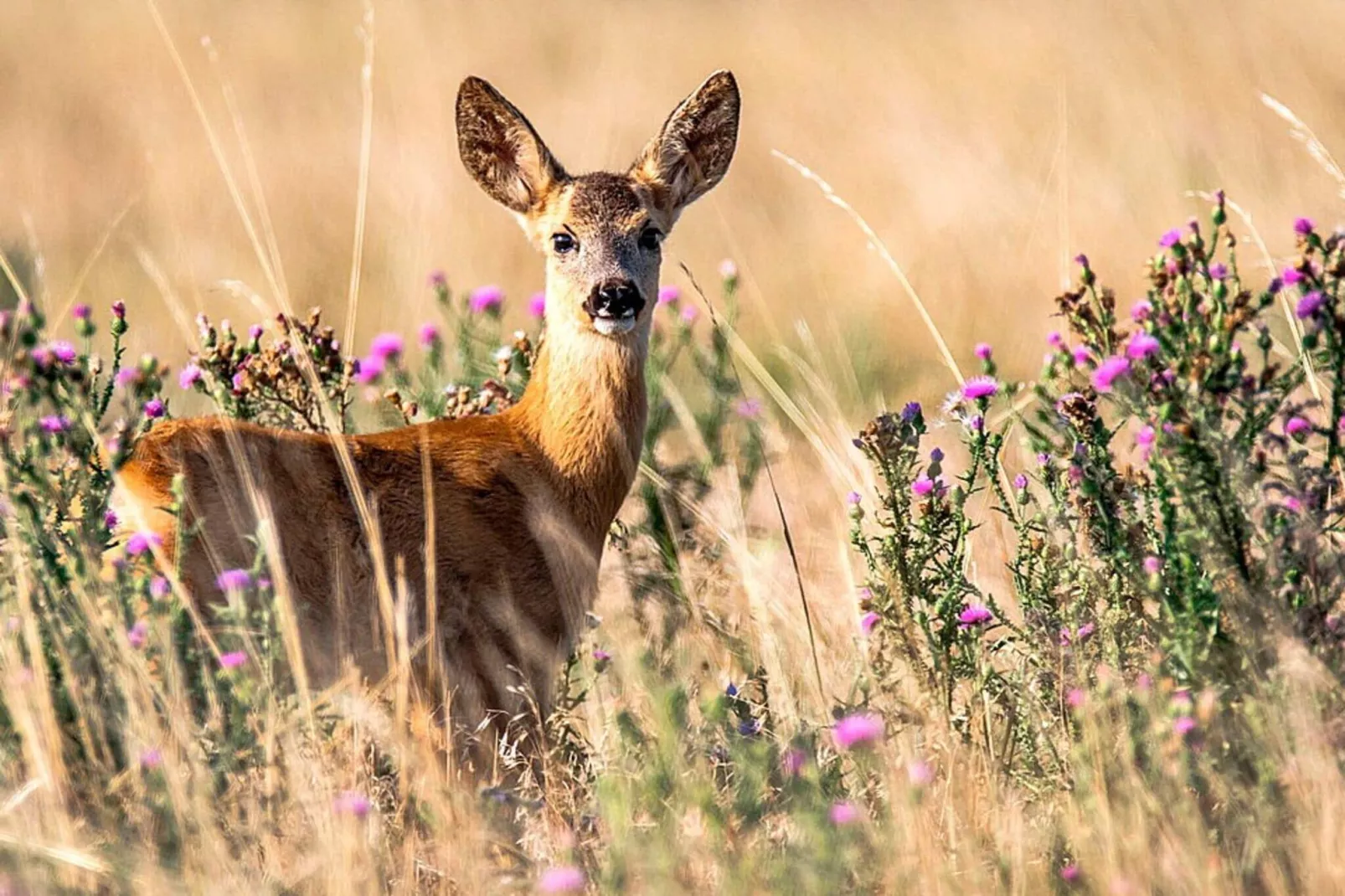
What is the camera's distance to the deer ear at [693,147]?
19.6 ft

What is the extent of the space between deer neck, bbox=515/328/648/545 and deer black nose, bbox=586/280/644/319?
12 cm

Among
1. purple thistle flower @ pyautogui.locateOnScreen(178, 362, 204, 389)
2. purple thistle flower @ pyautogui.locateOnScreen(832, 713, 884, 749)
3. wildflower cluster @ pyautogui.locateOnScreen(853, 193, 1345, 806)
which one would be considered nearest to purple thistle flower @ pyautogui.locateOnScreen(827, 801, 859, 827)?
purple thistle flower @ pyautogui.locateOnScreen(832, 713, 884, 749)

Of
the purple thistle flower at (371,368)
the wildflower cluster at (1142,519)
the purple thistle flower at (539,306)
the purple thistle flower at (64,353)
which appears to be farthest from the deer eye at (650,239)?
the purple thistle flower at (64,353)

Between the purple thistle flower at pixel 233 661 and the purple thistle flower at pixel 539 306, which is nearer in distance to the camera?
the purple thistle flower at pixel 233 661

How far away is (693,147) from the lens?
609 cm

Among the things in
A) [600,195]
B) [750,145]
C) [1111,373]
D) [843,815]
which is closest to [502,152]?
[600,195]

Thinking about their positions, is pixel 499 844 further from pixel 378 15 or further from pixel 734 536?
pixel 378 15

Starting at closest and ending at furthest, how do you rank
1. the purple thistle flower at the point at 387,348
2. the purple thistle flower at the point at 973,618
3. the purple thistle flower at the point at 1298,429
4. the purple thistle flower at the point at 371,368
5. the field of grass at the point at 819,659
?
the field of grass at the point at 819,659
the purple thistle flower at the point at 1298,429
the purple thistle flower at the point at 973,618
the purple thistle flower at the point at 387,348
the purple thistle flower at the point at 371,368

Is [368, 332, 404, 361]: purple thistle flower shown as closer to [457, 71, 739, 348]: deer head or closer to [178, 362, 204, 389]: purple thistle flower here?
[457, 71, 739, 348]: deer head

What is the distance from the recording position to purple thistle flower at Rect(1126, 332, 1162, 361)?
388 centimetres

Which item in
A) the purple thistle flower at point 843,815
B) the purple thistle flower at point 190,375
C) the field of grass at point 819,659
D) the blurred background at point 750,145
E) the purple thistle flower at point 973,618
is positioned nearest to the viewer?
the purple thistle flower at point 843,815

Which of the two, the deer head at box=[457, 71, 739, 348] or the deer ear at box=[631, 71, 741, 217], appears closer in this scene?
the deer head at box=[457, 71, 739, 348]

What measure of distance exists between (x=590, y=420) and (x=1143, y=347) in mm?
1897

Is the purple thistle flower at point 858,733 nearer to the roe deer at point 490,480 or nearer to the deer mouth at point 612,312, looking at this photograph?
the roe deer at point 490,480
